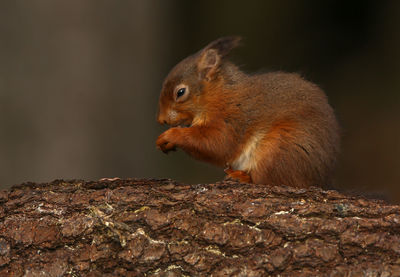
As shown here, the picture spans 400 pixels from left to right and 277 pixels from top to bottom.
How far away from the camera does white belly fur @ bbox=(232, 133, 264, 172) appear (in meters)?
3.59

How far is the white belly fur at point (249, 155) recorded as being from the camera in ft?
11.8

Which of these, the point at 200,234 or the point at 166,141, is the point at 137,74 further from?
the point at 200,234

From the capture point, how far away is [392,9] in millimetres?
7367

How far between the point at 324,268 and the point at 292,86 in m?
1.39

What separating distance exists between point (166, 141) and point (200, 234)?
3.12 feet

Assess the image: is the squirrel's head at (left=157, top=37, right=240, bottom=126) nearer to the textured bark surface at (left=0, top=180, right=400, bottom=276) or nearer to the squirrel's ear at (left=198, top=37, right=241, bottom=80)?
the squirrel's ear at (left=198, top=37, right=241, bottom=80)

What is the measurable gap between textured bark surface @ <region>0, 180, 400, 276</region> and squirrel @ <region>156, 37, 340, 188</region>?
0.51m

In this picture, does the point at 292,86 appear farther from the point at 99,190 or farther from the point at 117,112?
the point at 117,112

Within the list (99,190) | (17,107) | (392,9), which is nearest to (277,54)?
(392,9)

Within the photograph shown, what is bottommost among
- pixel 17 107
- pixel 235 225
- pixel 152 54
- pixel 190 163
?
pixel 190 163

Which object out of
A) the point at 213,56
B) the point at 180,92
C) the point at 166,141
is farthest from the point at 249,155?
the point at 213,56

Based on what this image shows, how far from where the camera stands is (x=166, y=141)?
12.0ft

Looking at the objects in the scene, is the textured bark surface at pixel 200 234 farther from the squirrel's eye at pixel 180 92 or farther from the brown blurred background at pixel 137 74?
the brown blurred background at pixel 137 74

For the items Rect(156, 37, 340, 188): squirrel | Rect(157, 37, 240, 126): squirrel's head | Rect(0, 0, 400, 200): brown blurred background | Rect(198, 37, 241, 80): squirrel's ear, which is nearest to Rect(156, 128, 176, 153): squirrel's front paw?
Rect(156, 37, 340, 188): squirrel
